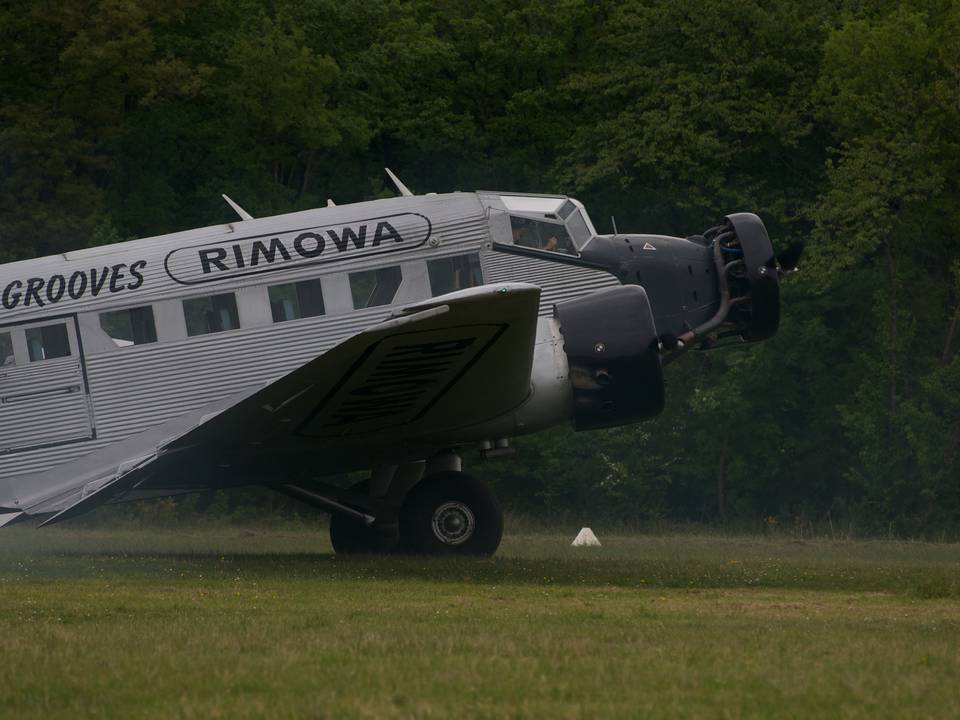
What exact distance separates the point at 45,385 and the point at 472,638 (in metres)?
9.47

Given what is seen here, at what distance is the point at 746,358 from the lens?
125ft

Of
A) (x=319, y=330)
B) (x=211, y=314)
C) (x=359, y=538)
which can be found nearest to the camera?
(x=319, y=330)

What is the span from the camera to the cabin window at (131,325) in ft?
60.0

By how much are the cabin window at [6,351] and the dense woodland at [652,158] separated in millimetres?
20976

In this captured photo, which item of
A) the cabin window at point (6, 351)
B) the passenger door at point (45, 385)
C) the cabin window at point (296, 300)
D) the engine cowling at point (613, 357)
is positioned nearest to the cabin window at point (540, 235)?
the engine cowling at point (613, 357)

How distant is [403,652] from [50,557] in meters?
11.3

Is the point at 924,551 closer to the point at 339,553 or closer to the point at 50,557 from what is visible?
the point at 339,553

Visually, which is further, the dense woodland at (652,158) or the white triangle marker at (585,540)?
the dense woodland at (652,158)

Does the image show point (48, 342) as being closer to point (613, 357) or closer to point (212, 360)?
point (212, 360)

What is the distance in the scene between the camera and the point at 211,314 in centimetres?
1819

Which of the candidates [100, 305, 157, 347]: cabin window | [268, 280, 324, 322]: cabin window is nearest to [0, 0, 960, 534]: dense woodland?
[268, 280, 324, 322]: cabin window

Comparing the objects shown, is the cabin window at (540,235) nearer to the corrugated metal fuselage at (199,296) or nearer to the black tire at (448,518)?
the corrugated metal fuselage at (199,296)

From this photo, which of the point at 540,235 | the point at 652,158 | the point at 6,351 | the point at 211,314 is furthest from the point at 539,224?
the point at 652,158

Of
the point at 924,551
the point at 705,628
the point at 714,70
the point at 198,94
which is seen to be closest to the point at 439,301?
the point at 705,628
